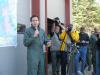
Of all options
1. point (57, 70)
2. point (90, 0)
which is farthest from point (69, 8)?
point (90, 0)

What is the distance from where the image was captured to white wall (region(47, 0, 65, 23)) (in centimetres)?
1492

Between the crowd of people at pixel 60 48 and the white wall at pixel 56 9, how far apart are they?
2.28 meters

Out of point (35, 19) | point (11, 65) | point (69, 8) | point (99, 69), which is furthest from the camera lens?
point (69, 8)

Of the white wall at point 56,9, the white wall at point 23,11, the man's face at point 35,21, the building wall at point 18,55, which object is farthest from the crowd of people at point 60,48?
the white wall at point 56,9

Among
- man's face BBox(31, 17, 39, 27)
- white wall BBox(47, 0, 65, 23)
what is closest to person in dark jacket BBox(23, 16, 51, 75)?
man's face BBox(31, 17, 39, 27)

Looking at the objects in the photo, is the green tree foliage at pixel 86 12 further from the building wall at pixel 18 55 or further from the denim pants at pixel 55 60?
the building wall at pixel 18 55

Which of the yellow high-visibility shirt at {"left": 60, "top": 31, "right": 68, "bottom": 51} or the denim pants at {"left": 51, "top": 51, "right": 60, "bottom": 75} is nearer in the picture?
the yellow high-visibility shirt at {"left": 60, "top": 31, "right": 68, "bottom": 51}

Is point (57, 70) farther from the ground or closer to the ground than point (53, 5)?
closer to the ground

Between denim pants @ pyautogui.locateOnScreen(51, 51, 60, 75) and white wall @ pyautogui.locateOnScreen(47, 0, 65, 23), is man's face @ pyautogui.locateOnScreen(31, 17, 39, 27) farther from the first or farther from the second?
white wall @ pyautogui.locateOnScreen(47, 0, 65, 23)

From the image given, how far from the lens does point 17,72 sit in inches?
374

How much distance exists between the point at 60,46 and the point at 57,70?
1146 millimetres

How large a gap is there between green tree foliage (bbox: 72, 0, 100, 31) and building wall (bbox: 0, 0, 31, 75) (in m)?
33.0

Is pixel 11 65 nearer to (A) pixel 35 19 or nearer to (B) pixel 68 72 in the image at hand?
(A) pixel 35 19

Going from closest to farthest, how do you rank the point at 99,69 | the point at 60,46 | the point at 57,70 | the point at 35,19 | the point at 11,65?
the point at 35,19 → the point at 11,65 → the point at 99,69 → the point at 60,46 → the point at 57,70
